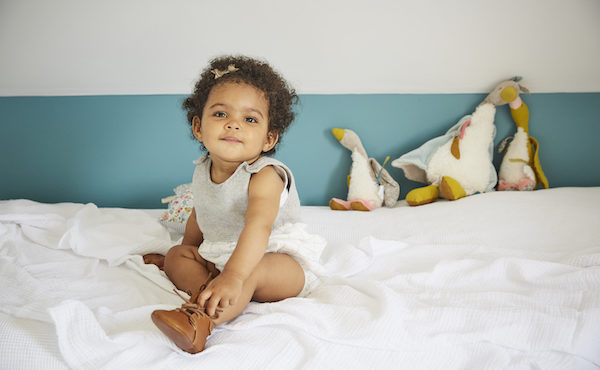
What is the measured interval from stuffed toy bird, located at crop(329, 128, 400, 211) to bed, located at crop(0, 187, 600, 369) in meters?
0.32

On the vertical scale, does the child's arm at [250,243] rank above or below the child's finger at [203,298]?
above

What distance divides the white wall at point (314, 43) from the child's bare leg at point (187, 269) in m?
1.02

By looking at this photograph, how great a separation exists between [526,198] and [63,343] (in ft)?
4.80

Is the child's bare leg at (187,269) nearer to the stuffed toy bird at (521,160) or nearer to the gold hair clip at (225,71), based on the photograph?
the gold hair clip at (225,71)

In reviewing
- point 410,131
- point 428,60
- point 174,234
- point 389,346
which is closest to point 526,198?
point 410,131

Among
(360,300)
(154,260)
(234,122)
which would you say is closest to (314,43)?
(234,122)

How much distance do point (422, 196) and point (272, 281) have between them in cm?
96

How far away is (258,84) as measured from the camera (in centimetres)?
95

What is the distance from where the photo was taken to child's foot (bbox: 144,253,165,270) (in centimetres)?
110

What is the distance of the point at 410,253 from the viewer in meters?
1.10

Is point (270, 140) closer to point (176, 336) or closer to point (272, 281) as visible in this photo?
point (272, 281)

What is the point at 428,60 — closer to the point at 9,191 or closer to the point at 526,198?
the point at 526,198

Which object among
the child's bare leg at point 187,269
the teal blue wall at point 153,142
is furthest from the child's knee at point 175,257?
the teal blue wall at point 153,142

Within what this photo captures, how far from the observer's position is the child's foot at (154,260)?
1.10 m
